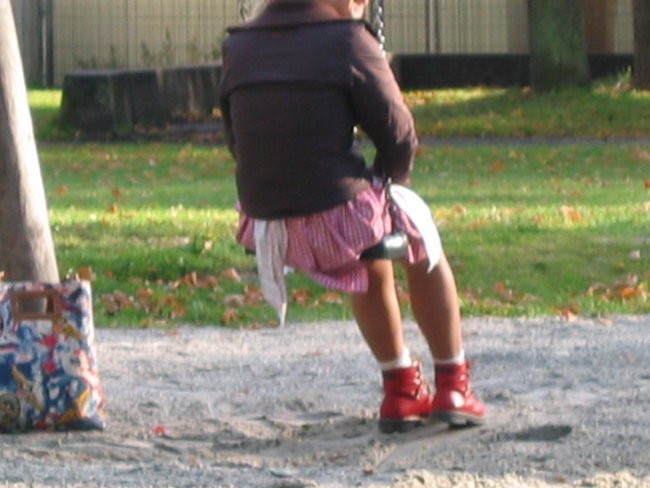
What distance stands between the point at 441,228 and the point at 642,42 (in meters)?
12.3

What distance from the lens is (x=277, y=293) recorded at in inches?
233

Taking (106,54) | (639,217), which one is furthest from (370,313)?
(106,54)

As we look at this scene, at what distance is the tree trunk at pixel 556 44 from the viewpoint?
22531 mm

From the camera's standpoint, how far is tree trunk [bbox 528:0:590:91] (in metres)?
22.5

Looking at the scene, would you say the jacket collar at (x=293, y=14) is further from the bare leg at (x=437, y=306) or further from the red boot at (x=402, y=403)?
the red boot at (x=402, y=403)

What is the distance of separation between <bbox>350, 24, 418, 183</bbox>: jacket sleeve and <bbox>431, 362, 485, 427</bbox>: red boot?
0.78 metres

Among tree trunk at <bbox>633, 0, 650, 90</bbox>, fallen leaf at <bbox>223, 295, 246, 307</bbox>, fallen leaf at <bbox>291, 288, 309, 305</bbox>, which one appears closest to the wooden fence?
tree trunk at <bbox>633, 0, 650, 90</bbox>

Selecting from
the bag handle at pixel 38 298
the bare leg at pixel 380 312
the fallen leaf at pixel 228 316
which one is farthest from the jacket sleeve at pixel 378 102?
the fallen leaf at pixel 228 316

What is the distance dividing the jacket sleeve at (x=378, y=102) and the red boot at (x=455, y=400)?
2.56 feet

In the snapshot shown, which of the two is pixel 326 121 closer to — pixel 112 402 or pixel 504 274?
pixel 112 402

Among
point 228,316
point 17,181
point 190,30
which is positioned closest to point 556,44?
point 190,30

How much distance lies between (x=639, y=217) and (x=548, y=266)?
2.01 metres

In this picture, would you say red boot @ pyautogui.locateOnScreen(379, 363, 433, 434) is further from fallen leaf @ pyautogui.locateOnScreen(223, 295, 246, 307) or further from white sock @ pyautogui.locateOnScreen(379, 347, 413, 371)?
fallen leaf @ pyautogui.locateOnScreen(223, 295, 246, 307)

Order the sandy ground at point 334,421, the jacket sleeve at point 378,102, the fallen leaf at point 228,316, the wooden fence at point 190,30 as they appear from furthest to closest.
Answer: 1. the wooden fence at point 190,30
2. the fallen leaf at point 228,316
3. the jacket sleeve at point 378,102
4. the sandy ground at point 334,421
